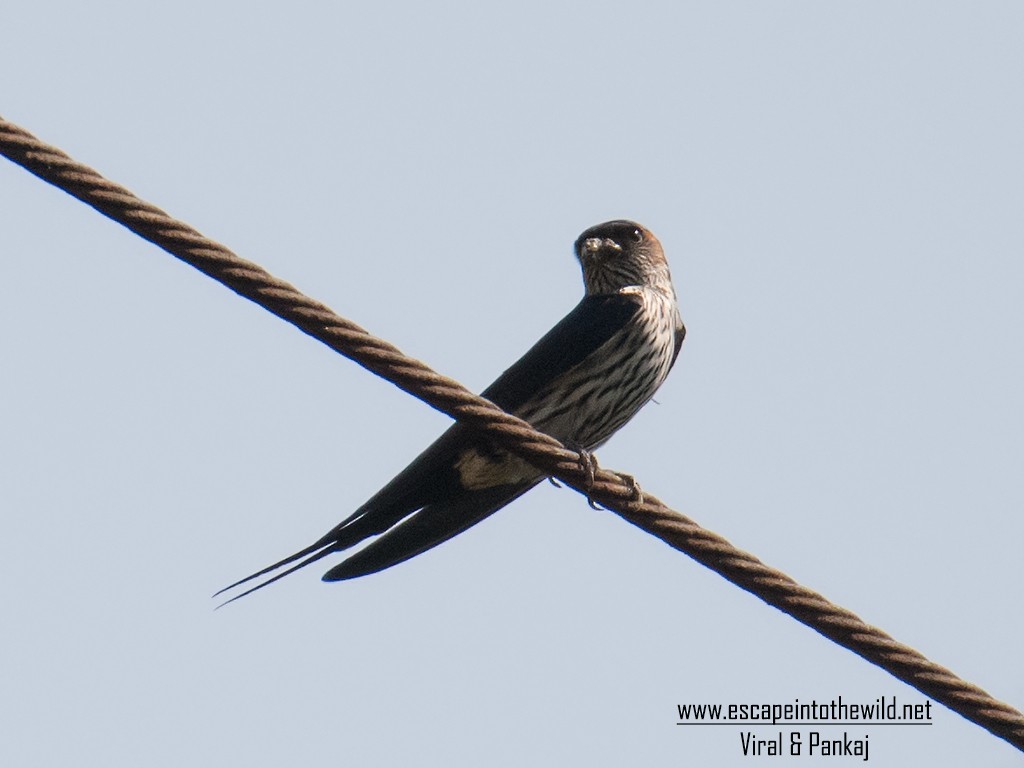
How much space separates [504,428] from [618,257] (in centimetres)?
362

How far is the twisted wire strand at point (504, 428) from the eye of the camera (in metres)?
3.10

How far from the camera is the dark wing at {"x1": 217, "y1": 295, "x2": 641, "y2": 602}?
520cm

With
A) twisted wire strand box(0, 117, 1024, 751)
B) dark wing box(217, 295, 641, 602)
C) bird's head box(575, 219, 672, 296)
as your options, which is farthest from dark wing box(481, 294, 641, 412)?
twisted wire strand box(0, 117, 1024, 751)

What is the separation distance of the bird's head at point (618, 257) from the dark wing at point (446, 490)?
40.2 inches

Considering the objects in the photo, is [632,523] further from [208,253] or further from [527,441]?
[208,253]

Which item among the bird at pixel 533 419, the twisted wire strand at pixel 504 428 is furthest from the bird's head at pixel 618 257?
the twisted wire strand at pixel 504 428

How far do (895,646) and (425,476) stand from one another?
7.00 ft

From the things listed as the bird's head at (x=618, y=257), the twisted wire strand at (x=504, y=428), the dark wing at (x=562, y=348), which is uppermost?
the bird's head at (x=618, y=257)

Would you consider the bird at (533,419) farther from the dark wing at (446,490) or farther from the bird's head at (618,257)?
the bird's head at (618,257)

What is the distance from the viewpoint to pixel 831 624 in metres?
3.60

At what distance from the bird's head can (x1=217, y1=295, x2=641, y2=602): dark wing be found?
102 centimetres

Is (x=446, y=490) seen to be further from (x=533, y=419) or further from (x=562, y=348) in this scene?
(x=562, y=348)

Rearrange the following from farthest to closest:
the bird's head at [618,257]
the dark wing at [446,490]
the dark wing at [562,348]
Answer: the bird's head at [618,257] → the dark wing at [562,348] → the dark wing at [446,490]

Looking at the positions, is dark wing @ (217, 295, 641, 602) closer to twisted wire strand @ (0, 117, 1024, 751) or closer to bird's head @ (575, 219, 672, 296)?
bird's head @ (575, 219, 672, 296)
